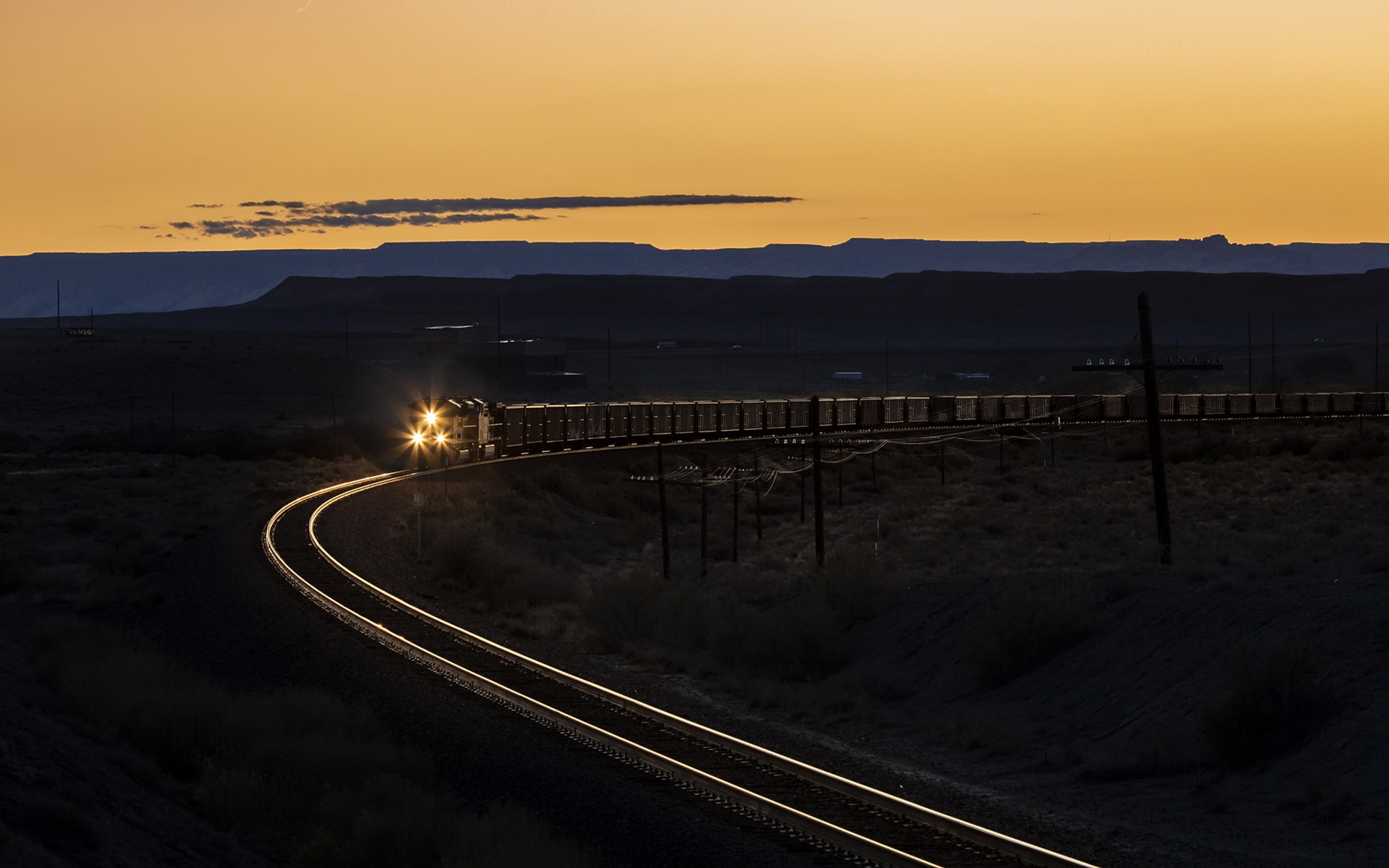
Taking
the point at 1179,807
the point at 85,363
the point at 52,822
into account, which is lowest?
the point at 1179,807

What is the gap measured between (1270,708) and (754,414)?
2737 inches

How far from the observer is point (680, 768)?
16.5 meters

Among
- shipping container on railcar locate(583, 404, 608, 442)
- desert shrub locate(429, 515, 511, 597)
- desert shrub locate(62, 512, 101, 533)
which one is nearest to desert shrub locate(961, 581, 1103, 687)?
desert shrub locate(429, 515, 511, 597)

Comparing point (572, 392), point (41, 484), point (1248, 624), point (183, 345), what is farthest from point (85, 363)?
point (1248, 624)

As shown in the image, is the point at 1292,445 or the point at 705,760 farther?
the point at 1292,445

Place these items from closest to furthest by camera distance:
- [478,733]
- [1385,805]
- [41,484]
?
[1385,805] → [478,733] → [41,484]

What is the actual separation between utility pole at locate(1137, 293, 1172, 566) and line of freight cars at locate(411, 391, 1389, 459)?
2715 cm

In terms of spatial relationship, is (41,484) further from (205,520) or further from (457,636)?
(457,636)

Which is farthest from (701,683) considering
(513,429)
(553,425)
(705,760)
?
(553,425)

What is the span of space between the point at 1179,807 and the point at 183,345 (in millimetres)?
162328

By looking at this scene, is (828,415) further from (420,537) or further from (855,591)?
(855,591)

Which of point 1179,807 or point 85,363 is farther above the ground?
point 85,363

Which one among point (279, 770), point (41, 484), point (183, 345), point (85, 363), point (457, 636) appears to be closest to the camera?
point (279, 770)

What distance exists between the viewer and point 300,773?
17094mm
